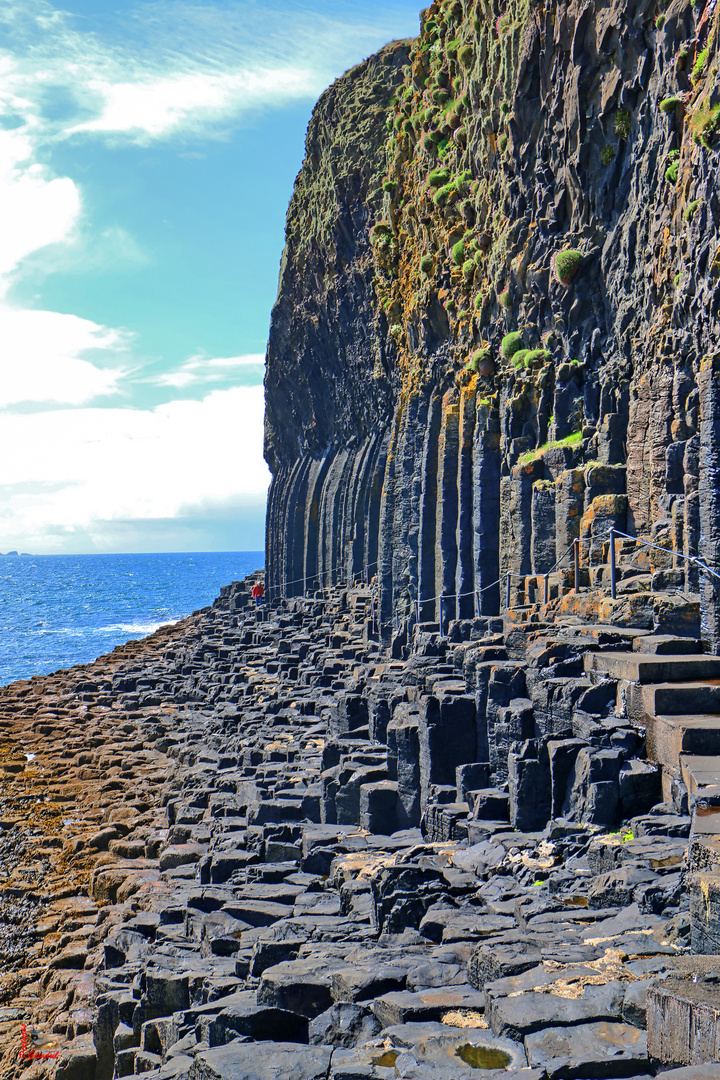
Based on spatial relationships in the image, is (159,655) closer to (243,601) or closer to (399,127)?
(243,601)

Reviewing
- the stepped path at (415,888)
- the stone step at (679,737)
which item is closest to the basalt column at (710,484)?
the stepped path at (415,888)

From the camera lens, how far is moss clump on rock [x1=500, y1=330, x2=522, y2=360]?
25523mm

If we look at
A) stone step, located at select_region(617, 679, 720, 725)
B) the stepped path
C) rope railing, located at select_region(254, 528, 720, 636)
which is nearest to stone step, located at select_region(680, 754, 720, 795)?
the stepped path

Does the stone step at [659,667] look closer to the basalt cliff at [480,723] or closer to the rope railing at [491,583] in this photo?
the basalt cliff at [480,723]

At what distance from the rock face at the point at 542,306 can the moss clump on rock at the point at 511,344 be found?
140 mm

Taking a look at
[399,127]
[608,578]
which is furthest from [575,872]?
[399,127]

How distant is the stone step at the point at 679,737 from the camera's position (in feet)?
34.9

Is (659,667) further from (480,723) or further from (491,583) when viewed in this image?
(491,583)

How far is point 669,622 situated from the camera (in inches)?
581

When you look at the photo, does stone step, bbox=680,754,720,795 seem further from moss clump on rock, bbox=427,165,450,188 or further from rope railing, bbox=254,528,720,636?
moss clump on rock, bbox=427,165,450,188

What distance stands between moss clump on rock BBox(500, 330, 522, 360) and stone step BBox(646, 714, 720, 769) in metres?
15.4

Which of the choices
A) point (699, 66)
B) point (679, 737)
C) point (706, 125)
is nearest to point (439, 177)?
point (699, 66)

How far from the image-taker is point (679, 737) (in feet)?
35.3

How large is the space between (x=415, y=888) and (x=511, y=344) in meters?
17.3
